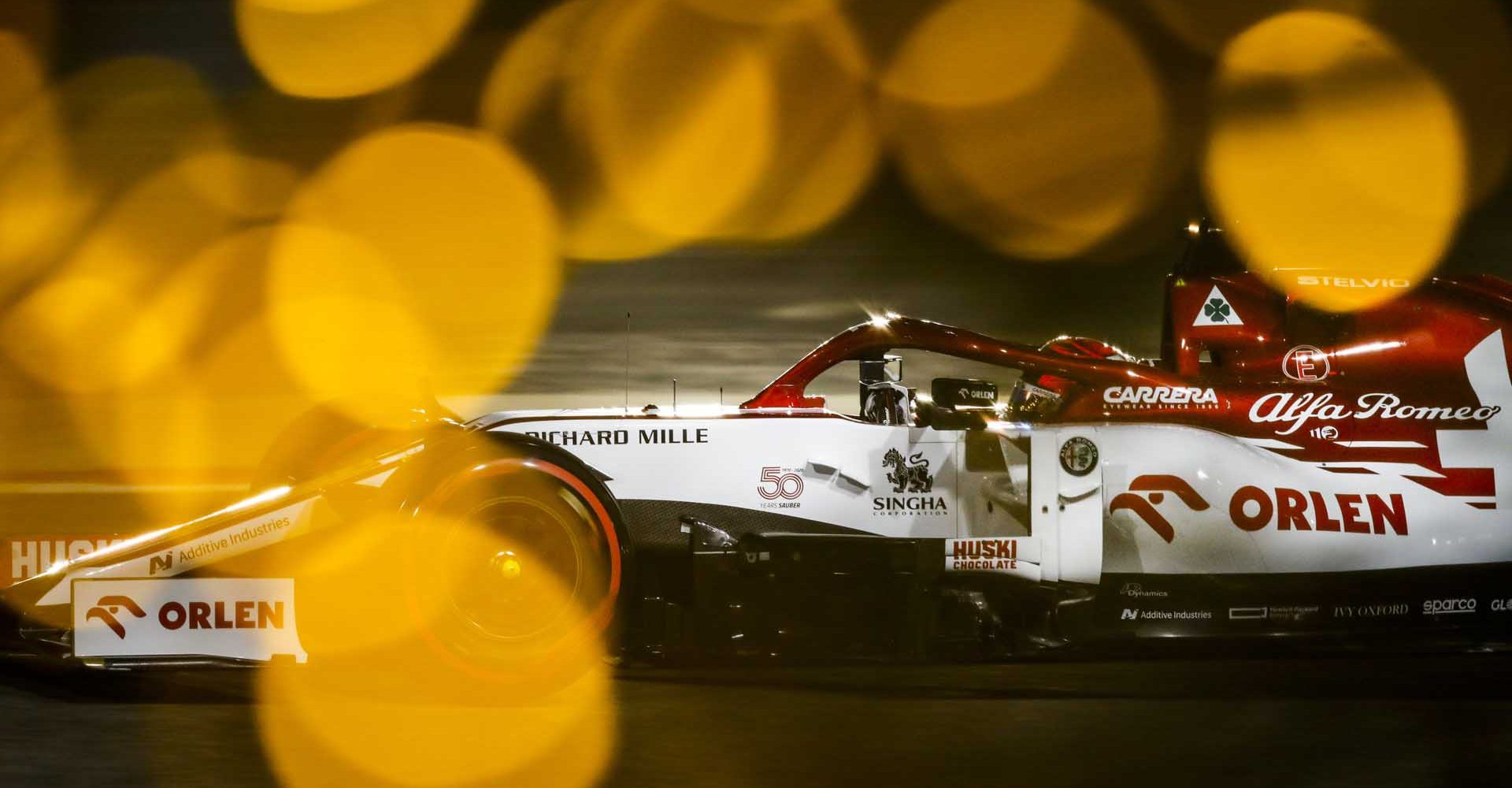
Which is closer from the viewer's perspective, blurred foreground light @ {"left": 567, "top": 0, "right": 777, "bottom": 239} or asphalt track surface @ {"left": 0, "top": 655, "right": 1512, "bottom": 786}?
asphalt track surface @ {"left": 0, "top": 655, "right": 1512, "bottom": 786}

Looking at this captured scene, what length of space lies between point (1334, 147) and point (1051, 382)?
4.99 m

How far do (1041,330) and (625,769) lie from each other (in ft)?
19.7

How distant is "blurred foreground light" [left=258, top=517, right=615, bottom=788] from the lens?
13.1ft

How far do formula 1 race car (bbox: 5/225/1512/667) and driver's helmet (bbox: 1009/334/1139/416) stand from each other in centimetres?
18

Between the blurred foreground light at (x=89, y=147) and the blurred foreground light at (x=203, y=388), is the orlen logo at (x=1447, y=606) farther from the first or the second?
the blurred foreground light at (x=89, y=147)

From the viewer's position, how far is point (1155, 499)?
5.06m

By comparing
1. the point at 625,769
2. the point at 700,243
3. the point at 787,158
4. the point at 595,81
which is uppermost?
the point at 595,81

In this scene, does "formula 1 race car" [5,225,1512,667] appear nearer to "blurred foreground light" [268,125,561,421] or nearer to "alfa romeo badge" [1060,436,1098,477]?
"alfa romeo badge" [1060,436,1098,477]

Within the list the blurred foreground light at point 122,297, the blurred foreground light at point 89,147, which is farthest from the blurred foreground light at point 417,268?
the blurred foreground light at point 89,147

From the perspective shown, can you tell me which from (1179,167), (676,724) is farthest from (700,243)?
(676,724)

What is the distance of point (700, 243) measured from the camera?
9.15m

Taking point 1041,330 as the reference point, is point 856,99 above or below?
above

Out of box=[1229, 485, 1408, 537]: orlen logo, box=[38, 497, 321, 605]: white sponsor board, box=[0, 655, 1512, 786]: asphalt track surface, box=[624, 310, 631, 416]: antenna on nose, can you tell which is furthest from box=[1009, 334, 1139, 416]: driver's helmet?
box=[38, 497, 321, 605]: white sponsor board

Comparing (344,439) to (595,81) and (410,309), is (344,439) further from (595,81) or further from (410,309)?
(595,81)
